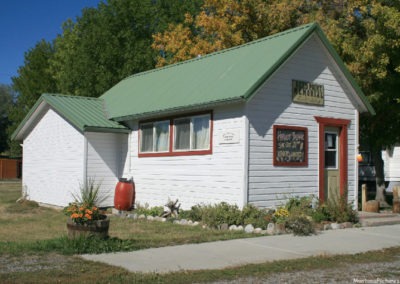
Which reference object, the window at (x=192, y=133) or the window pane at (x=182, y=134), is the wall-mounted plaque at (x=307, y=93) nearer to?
the window at (x=192, y=133)

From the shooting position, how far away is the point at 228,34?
82.2ft

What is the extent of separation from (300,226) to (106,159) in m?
8.64

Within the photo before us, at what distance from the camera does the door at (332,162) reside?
16141 millimetres

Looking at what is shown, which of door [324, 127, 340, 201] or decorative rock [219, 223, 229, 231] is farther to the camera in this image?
door [324, 127, 340, 201]

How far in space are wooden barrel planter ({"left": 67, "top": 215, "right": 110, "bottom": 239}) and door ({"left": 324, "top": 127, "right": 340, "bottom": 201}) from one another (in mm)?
8198

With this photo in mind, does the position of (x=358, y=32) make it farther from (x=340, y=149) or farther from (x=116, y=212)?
(x=116, y=212)

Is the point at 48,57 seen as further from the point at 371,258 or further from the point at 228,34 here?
the point at 371,258

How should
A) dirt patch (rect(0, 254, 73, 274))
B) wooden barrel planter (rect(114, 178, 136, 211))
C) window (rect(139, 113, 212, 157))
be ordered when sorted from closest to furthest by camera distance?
dirt patch (rect(0, 254, 73, 274))
window (rect(139, 113, 212, 157))
wooden barrel planter (rect(114, 178, 136, 211))

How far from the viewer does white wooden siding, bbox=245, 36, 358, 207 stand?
14.3 m

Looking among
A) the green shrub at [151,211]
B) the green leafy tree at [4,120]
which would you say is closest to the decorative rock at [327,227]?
the green shrub at [151,211]

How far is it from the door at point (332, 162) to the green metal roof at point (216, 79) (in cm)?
160

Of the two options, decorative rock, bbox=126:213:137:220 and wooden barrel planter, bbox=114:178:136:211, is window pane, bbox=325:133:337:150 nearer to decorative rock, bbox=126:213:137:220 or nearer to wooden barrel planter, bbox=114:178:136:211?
decorative rock, bbox=126:213:137:220

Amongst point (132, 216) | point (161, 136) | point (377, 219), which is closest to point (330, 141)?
point (377, 219)

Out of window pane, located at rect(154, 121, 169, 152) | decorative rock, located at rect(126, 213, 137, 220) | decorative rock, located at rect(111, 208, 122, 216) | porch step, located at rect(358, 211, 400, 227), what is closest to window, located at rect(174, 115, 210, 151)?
window pane, located at rect(154, 121, 169, 152)
